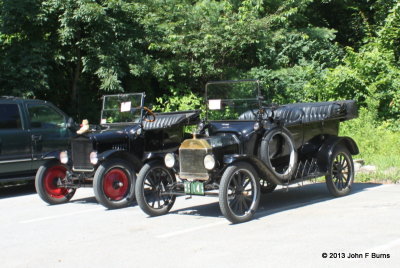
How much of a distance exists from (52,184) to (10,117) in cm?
195

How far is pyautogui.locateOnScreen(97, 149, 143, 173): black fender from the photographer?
8992mm

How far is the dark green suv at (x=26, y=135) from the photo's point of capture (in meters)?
10.8

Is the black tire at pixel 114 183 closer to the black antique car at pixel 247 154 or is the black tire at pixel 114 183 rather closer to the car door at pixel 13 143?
the black antique car at pixel 247 154

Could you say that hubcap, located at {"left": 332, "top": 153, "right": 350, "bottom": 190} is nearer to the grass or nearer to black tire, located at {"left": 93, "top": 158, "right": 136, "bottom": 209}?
the grass

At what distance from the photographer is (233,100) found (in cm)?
891

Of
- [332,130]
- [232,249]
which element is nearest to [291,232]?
[232,249]

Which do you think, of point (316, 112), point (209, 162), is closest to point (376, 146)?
point (316, 112)

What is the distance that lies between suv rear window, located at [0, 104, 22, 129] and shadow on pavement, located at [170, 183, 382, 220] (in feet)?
13.8

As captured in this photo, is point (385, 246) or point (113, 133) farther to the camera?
point (113, 133)

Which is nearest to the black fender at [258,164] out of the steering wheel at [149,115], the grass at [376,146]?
the steering wheel at [149,115]

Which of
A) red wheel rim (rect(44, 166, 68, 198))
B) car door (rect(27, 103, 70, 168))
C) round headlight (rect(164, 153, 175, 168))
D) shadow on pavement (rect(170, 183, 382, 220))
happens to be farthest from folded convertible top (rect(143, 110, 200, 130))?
car door (rect(27, 103, 70, 168))

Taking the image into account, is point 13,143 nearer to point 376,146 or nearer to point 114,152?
point 114,152

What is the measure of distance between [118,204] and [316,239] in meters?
3.79

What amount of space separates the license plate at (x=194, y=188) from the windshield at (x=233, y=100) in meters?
1.66
